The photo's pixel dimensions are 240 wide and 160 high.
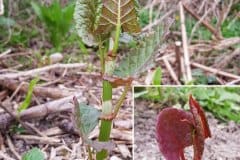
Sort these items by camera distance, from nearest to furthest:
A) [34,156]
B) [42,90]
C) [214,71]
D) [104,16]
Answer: [104,16] → [34,156] → [42,90] → [214,71]

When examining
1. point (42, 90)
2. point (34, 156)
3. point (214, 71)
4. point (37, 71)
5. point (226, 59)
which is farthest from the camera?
point (226, 59)

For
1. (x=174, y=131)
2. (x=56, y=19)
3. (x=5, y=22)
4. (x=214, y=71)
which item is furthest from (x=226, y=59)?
(x=174, y=131)

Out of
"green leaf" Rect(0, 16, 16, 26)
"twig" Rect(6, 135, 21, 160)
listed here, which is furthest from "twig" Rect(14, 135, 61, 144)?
"green leaf" Rect(0, 16, 16, 26)

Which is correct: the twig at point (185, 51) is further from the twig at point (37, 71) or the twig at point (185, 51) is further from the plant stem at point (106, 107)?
the plant stem at point (106, 107)

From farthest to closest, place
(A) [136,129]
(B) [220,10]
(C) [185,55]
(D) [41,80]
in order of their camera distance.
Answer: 1. (B) [220,10]
2. (C) [185,55]
3. (D) [41,80]
4. (A) [136,129]

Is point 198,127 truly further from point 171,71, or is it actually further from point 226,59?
point 226,59

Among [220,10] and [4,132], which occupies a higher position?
[220,10]

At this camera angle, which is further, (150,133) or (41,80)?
(41,80)

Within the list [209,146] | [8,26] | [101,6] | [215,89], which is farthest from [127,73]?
[8,26]

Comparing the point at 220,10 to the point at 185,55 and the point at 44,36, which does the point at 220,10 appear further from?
the point at 44,36
